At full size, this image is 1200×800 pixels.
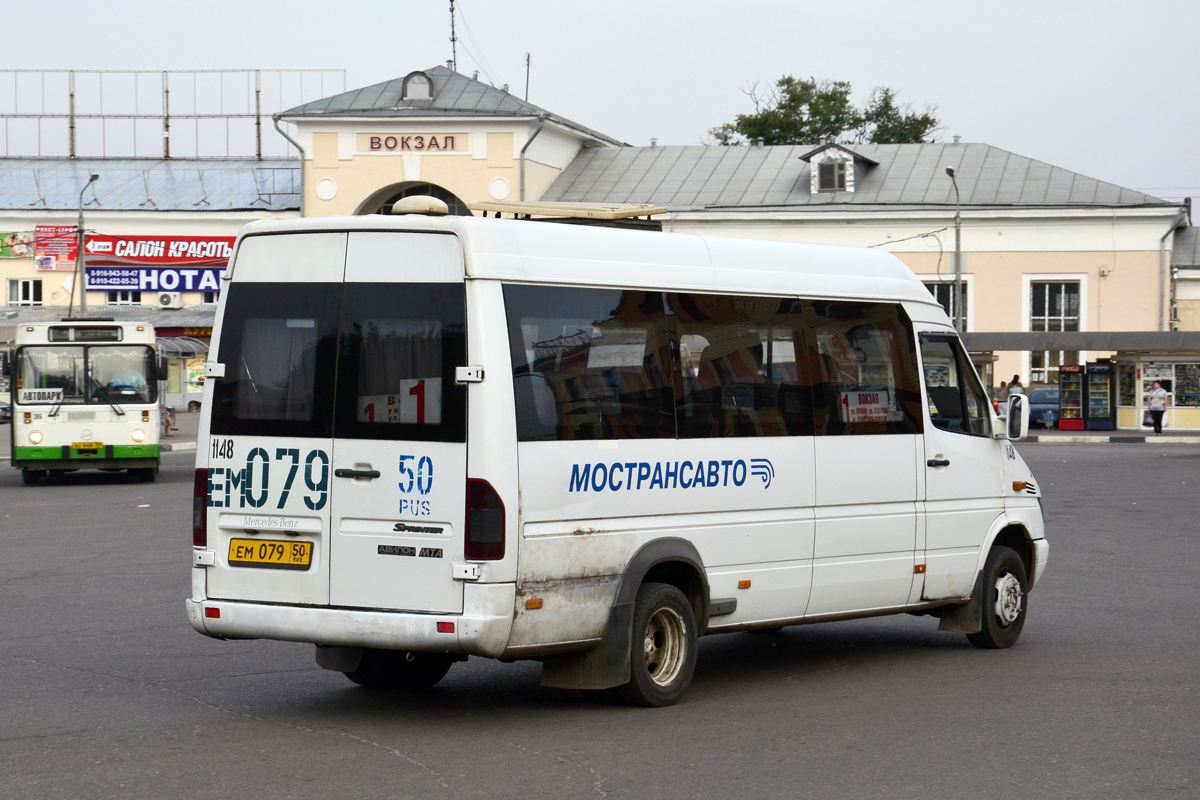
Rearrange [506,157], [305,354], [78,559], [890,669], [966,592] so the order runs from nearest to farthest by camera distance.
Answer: [305,354] < [890,669] < [966,592] < [78,559] < [506,157]

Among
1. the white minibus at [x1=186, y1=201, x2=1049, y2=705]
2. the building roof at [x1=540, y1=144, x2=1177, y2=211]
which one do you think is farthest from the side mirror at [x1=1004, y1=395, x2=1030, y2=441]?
the building roof at [x1=540, y1=144, x2=1177, y2=211]

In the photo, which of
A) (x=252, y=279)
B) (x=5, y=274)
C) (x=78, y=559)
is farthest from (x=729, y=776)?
(x=5, y=274)

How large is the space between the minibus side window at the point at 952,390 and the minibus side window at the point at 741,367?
120 centimetres

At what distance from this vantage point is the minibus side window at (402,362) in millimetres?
6984

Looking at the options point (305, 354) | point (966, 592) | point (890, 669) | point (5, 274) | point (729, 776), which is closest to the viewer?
point (729, 776)

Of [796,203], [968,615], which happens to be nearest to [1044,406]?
[796,203]

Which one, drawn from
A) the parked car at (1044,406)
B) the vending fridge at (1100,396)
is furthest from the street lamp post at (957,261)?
the vending fridge at (1100,396)

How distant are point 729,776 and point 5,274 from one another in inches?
2530

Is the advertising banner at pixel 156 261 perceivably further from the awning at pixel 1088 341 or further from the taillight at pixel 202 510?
the taillight at pixel 202 510

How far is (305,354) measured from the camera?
740 centimetres

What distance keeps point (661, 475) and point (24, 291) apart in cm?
6254

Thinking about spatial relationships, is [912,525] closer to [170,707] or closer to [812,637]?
[812,637]

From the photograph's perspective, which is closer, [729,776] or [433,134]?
[729,776]

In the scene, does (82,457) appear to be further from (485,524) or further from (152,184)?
(152,184)
